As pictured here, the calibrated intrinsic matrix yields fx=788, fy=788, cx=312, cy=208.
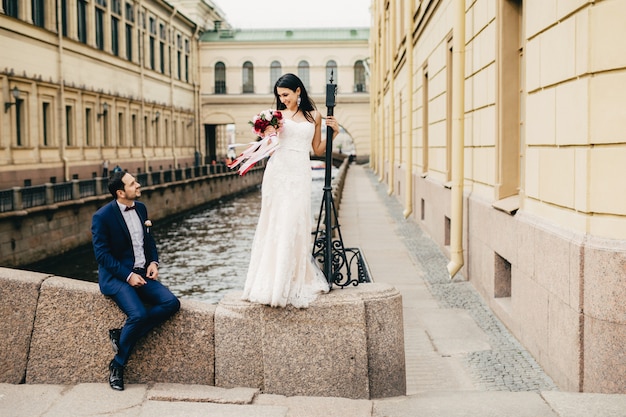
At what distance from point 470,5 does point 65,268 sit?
14.3 meters

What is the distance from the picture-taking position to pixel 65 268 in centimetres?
2111

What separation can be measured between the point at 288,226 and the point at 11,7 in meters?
27.7

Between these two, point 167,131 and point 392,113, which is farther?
point 167,131

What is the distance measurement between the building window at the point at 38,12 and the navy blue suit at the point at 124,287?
28322mm

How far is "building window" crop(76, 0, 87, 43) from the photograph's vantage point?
37031mm

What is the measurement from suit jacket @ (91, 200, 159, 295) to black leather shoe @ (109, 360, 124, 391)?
47 cm

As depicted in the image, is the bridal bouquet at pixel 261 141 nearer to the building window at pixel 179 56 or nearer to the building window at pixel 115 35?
the building window at pixel 115 35

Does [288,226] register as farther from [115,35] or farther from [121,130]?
[115,35]

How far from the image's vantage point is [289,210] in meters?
5.12

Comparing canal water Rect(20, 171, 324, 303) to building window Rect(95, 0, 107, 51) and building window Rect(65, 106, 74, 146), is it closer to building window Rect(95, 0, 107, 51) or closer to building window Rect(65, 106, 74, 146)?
building window Rect(65, 106, 74, 146)

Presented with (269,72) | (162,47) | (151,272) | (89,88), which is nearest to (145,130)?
(162,47)

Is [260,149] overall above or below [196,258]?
above

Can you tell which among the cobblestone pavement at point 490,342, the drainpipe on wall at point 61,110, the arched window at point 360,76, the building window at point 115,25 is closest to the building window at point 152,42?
the building window at point 115,25

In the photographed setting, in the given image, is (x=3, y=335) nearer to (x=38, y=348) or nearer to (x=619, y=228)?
(x=38, y=348)
